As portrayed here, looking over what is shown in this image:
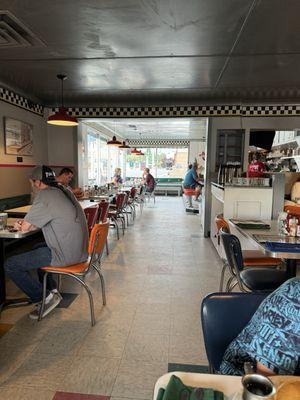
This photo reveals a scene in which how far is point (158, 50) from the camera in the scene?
11.9 feet

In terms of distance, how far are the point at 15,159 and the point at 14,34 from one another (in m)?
2.73

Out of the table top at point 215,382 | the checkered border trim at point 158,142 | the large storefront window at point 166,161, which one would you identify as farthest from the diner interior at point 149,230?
the large storefront window at point 166,161

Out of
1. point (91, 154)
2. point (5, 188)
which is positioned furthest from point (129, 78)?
point (91, 154)

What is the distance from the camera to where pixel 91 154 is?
411 inches

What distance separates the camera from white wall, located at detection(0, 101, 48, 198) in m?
5.10

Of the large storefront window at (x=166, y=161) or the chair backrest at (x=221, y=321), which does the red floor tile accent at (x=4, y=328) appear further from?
the large storefront window at (x=166, y=161)

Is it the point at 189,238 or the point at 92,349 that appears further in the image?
the point at 189,238

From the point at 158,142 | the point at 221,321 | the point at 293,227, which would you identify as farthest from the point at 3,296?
the point at 158,142

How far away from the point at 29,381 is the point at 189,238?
4.32 meters

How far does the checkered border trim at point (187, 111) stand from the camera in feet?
19.9

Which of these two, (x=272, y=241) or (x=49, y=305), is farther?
(x=49, y=305)

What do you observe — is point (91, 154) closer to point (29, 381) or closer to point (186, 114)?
point (186, 114)

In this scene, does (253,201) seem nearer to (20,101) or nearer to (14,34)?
(14,34)

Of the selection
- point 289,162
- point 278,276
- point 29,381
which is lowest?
point 29,381
